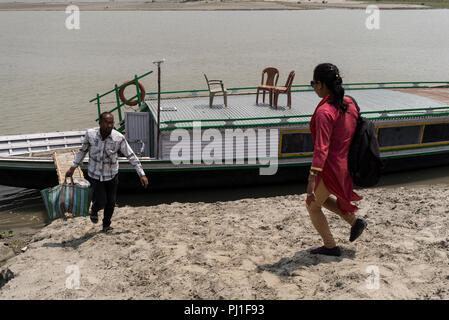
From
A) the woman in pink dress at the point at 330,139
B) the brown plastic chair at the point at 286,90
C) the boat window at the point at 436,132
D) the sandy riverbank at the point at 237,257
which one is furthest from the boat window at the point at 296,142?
the woman in pink dress at the point at 330,139

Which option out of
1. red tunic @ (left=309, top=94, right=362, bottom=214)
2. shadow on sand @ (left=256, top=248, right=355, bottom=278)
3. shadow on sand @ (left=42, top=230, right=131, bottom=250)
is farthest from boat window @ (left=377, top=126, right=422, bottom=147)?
shadow on sand @ (left=42, top=230, right=131, bottom=250)

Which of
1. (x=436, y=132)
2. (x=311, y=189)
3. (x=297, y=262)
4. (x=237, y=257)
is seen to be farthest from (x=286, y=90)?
(x=311, y=189)

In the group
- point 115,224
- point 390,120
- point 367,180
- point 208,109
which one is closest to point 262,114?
point 208,109

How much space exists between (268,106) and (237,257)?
677 cm

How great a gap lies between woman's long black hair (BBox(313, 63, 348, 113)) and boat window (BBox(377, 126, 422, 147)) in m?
7.16

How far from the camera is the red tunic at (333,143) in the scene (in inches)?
171

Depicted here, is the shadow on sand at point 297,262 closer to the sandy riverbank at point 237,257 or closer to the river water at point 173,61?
the sandy riverbank at point 237,257

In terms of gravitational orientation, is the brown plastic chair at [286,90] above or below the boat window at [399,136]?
above

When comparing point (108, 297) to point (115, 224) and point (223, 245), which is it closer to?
point (223, 245)

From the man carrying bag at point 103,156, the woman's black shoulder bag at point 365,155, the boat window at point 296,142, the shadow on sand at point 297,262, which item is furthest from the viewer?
the boat window at point 296,142

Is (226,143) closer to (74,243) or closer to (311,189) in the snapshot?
(74,243)

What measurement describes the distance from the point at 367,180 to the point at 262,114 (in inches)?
246

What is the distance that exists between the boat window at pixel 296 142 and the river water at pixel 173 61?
4.24 feet

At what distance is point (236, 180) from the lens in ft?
34.5
